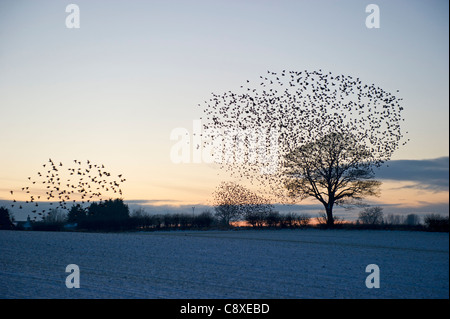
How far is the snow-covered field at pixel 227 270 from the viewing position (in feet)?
56.2

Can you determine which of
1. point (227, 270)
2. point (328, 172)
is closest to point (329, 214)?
point (328, 172)

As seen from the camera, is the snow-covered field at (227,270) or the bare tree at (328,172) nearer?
the snow-covered field at (227,270)

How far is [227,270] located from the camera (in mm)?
22188

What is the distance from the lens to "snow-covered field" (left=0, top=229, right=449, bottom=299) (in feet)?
56.2

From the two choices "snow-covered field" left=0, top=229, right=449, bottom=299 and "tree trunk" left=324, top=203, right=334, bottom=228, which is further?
"tree trunk" left=324, top=203, right=334, bottom=228

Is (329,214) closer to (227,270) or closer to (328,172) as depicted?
(328,172)

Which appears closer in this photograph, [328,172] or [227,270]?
[227,270]

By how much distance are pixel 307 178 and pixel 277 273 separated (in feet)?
119

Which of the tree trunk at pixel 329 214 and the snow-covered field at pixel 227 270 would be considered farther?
the tree trunk at pixel 329 214

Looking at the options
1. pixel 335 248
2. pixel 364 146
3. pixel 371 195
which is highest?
pixel 364 146

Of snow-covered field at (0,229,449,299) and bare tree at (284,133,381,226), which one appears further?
bare tree at (284,133,381,226)
